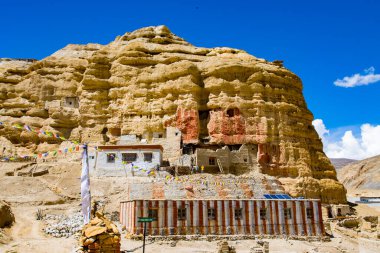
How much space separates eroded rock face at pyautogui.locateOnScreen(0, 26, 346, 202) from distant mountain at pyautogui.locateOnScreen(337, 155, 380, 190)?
240 ft

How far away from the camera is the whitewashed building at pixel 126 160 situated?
47.1m

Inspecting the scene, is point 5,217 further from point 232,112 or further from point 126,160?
point 232,112

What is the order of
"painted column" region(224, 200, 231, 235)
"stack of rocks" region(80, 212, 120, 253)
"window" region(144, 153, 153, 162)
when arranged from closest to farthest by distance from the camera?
1. "stack of rocks" region(80, 212, 120, 253)
2. "painted column" region(224, 200, 231, 235)
3. "window" region(144, 153, 153, 162)

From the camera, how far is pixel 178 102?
61.5 metres

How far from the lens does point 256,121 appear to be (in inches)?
2340

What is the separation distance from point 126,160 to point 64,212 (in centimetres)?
1241

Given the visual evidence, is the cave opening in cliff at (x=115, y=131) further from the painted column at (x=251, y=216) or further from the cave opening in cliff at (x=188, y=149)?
the painted column at (x=251, y=216)

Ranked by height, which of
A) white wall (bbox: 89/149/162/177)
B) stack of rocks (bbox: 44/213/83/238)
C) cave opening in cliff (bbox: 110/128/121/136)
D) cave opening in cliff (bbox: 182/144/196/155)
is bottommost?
stack of rocks (bbox: 44/213/83/238)

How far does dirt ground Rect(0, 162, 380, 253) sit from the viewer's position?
25138 millimetres

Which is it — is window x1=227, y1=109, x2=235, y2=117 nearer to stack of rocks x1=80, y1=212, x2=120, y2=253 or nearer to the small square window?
the small square window

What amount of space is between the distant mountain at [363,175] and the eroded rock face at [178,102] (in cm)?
7316

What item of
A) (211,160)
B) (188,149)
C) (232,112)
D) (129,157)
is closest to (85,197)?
(129,157)

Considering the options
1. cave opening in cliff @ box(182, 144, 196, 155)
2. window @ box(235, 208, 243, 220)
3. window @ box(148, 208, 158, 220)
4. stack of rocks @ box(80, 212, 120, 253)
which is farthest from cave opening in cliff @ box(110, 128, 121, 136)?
stack of rocks @ box(80, 212, 120, 253)

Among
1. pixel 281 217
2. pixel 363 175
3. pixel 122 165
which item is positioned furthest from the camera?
pixel 363 175
